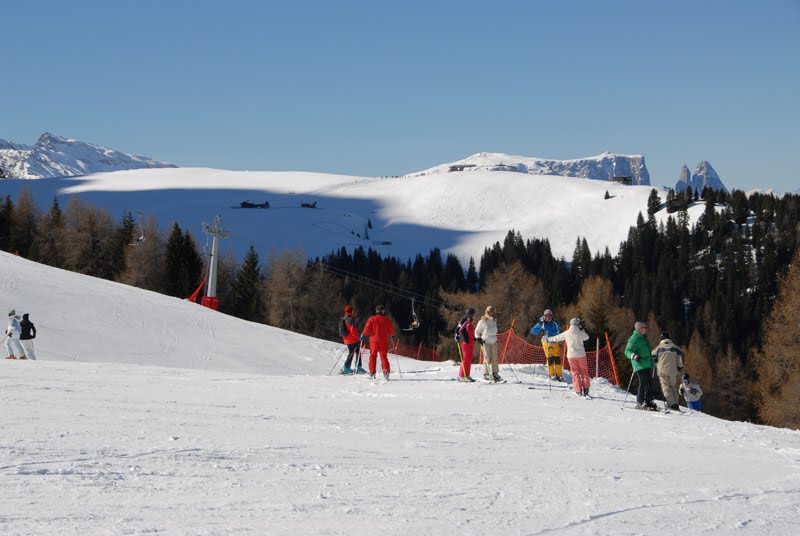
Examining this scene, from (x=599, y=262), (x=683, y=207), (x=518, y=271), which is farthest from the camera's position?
(x=683, y=207)

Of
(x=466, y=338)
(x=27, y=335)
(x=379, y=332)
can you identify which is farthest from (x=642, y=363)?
(x=27, y=335)

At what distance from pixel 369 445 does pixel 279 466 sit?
6.02 feet

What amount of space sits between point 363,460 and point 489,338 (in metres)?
8.83

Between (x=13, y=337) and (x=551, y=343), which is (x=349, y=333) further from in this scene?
(x=13, y=337)

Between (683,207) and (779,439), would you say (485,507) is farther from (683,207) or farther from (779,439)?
(683,207)

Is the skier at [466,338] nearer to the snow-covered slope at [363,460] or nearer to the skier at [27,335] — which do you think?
the snow-covered slope at [363,460]

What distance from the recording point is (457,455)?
9.66 m

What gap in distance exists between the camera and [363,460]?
8.95 meters

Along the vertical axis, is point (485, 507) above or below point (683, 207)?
below

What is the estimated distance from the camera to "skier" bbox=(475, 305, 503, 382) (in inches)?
684

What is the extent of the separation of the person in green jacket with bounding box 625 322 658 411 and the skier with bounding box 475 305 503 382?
314 cm

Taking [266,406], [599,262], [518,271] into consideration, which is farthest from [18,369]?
[599,262]

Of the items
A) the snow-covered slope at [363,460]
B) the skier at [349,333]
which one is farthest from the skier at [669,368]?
the skier at [349,333]

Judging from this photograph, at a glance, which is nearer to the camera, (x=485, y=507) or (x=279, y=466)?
(x=485, y=507)
